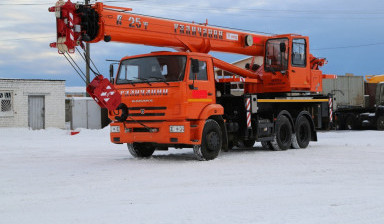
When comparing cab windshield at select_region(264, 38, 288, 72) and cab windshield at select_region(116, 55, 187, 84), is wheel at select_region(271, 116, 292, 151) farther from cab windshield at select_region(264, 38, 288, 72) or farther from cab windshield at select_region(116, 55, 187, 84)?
cab windshield at select_region(116, 55, 187, 84)

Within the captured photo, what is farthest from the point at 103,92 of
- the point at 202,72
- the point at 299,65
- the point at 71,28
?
the point at 299,65

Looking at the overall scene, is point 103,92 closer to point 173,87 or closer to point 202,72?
point 173,87

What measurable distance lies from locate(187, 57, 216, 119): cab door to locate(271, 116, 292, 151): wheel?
354cm

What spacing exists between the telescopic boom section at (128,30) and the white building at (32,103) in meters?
17.8

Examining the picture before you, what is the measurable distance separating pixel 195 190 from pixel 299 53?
938 cm

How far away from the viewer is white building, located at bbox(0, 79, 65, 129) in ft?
94.8

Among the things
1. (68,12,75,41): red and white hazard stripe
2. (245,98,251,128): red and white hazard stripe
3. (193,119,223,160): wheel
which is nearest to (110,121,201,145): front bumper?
(193,119,223,160): wheel

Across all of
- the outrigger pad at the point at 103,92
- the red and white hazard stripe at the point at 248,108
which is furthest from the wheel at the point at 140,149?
the red and white hazard stripe at the point at 248,108

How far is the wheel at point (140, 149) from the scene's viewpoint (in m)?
13.6

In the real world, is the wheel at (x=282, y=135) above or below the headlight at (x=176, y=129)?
below

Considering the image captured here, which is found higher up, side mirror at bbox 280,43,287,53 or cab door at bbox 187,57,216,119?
side mirror at bbox 280,43,287,53

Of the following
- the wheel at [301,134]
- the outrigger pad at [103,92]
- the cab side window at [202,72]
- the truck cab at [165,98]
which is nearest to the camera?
the outrigger pad at [103,92]

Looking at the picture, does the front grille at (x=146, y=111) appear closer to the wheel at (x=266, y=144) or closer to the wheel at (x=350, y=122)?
the wheel at (x=266, y=144)

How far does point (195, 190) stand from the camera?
27.0 feet
